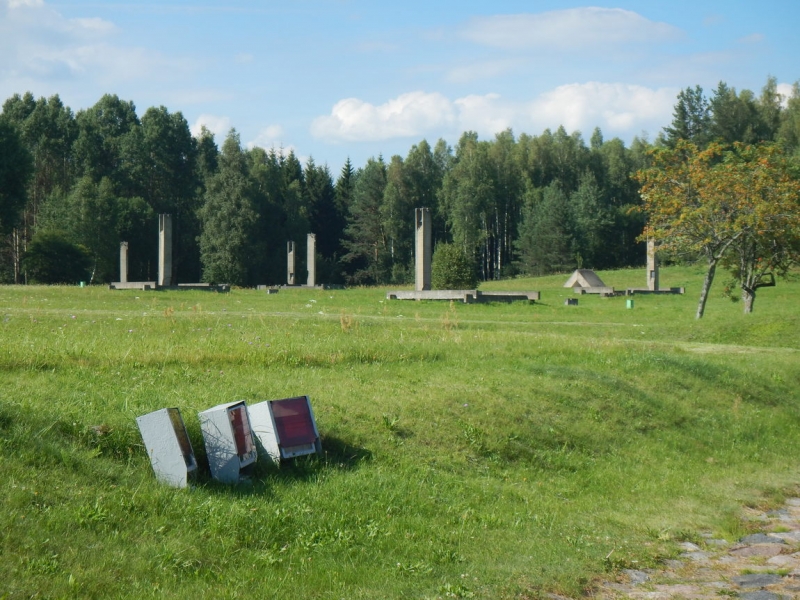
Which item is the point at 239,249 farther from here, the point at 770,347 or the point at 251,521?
the point at 251,521

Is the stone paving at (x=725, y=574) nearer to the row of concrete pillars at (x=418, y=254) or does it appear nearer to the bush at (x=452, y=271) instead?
the row of concrete pillars at (x=418, y=254)

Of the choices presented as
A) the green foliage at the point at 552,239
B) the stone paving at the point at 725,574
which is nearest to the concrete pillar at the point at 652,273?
the green foliage at the point at 552,239

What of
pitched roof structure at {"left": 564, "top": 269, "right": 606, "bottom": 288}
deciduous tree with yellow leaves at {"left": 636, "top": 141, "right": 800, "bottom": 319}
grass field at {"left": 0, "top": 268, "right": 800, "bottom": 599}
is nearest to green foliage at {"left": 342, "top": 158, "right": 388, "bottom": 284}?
pitched roof structure at {"left": 564, "top": 269, "right": 606, "bottom": 288}

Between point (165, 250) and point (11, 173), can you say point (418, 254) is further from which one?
point (11, 173)

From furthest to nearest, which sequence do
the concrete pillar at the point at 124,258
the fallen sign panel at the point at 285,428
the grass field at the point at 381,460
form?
the concrete pillar at the point at 124,258 → the fallen sign panel at the point at 285,428 → the grass field at the point at 381,460

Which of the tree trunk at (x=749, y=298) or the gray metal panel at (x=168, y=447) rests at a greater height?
the tree trunk at (x=749, y=298)

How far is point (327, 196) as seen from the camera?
3556 inches

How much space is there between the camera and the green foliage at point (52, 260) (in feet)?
170

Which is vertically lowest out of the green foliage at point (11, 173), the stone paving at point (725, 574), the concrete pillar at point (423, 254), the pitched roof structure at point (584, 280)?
the stone paving at point (725, 574)

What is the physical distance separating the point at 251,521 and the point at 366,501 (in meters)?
1.21

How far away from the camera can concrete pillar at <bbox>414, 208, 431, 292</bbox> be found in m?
33.2

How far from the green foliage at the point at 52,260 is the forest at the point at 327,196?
70 cm

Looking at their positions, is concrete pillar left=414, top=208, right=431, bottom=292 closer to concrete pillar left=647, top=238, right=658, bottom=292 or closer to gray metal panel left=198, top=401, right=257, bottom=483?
concrete pillar left=647, top=238, right=658, bottom=292

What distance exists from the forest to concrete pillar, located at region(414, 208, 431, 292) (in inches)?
1135
